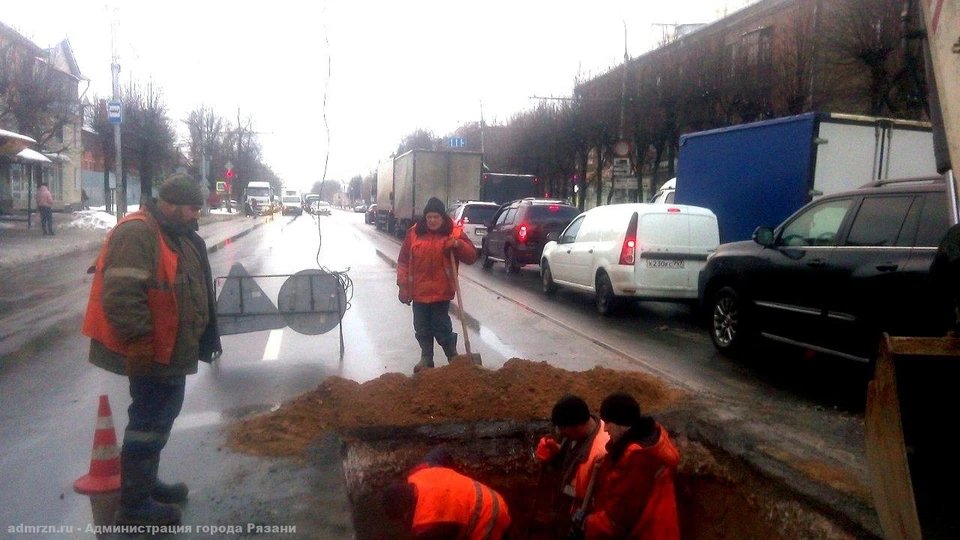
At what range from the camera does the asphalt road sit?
468cm

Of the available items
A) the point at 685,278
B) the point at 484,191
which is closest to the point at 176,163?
the point at 484,191

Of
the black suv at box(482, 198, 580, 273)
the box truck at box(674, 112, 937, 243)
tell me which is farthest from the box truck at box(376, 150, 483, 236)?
the box truck at box(674, 112, 937, 243)

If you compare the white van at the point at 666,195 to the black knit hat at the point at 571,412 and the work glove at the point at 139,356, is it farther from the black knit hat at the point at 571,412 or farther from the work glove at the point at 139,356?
the work glove at the point at 139,356

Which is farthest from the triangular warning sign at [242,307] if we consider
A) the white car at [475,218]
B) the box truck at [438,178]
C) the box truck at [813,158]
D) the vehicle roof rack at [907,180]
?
the box truck at [438,178]

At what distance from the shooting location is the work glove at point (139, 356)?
3.88m

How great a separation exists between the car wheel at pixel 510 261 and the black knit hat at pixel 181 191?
44.5 ft

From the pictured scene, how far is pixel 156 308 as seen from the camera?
4.02 m

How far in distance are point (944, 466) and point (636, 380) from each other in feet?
7.84

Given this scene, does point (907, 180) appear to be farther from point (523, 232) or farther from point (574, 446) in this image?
point (523, 232)

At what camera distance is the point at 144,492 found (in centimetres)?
414

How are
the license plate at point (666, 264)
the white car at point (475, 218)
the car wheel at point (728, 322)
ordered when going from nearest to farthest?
the car wheel at point (728, 322) → the license plate at point (666, 264) → the white car at point (475, 218)

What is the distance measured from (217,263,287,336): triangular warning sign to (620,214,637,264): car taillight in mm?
5091

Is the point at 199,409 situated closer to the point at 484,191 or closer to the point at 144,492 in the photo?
the point at 144,492

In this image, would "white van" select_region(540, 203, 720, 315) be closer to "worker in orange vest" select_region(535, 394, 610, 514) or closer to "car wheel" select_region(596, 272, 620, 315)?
"car wheel" select_region(596, 272, 620, 315)
